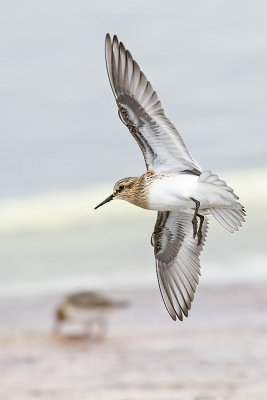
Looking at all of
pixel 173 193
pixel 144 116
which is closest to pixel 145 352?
pixel 144 116

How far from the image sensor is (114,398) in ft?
40.0

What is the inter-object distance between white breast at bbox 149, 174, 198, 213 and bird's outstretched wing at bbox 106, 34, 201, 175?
0.10 m

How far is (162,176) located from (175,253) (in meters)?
1.21

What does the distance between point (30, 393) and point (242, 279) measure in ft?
20.4

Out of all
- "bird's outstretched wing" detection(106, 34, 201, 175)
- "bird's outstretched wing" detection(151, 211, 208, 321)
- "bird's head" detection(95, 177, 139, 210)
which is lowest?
"bird's outstretched wing" detection(151, 211, 208, 321)

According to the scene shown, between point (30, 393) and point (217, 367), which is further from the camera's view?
point (217, 367)

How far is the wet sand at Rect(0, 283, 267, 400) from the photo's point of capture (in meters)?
12.7

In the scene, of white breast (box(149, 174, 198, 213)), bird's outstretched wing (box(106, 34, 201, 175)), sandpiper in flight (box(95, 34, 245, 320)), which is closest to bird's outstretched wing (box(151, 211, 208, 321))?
sandpiper in flight (box(95, 34, 245, 320))

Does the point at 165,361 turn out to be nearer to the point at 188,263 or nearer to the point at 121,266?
the point at 121,266

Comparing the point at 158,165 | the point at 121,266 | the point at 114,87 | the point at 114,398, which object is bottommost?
the point at 114,398

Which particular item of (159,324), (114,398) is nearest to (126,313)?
(159,324)

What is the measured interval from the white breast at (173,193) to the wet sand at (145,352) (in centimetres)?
687

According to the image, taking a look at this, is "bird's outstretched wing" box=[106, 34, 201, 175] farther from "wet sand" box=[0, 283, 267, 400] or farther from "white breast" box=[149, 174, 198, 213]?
"wet sand" box=[0, 283, 267, 400]

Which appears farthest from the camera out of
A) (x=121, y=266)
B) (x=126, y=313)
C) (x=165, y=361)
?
(x=121, y=266)
